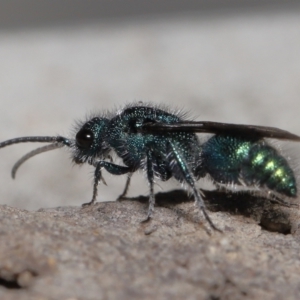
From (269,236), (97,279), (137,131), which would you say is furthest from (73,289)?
(137,131)

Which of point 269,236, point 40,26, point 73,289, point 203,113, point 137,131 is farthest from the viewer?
point 40,26

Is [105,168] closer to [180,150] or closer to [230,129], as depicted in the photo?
[180,150]

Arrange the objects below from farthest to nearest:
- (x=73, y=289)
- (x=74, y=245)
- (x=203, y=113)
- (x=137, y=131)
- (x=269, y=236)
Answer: (x=203, y=113), (x=137, y=131), (x=269, y=236), (x=74, y=245), (x=73, y=289)

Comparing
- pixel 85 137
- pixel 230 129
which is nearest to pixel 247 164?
pixel 230 129

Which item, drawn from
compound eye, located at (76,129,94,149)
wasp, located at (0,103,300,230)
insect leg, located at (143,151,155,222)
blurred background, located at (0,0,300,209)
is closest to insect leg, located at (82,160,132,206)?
wasp, located at (0,103,300,230)

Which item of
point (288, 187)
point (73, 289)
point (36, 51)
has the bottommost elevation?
point (73, 289)

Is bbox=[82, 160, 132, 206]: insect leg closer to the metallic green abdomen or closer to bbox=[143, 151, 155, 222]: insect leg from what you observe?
bbox=[143, 151, 155, 222]: insect leg

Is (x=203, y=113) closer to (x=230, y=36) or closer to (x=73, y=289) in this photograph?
(x=230, y=36)
